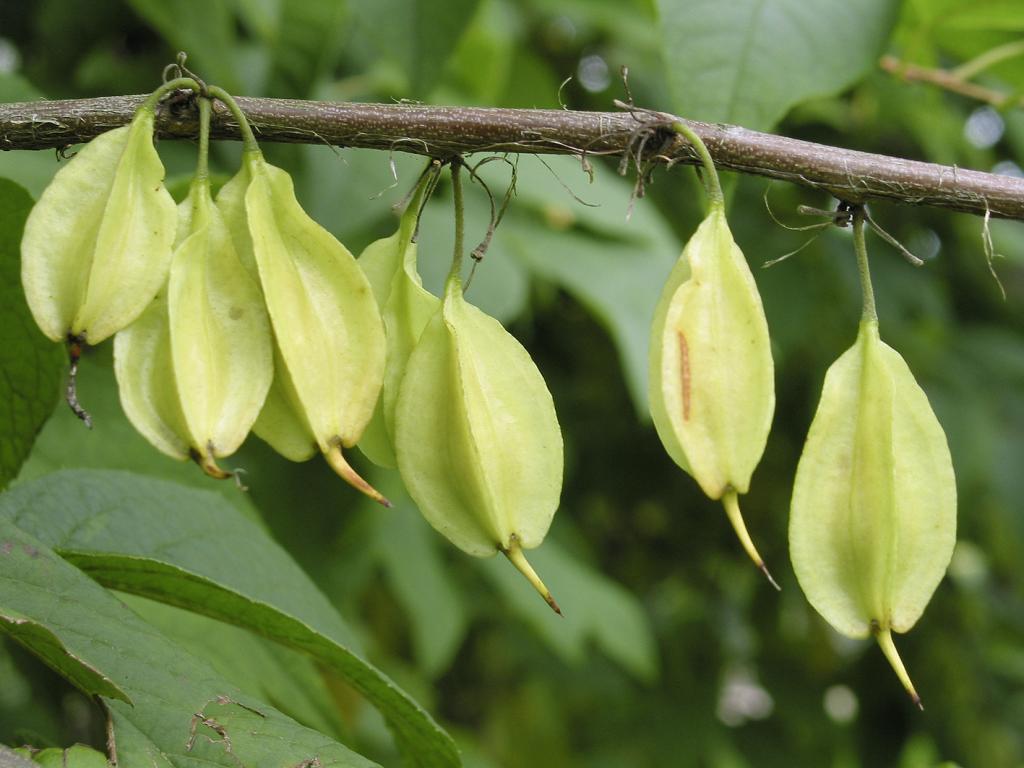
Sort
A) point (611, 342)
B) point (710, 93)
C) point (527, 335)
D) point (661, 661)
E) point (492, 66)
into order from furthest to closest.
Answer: point (661, 661) → point (611, 342) → point (527, 335) → point (492, 66) → point (710, 93)

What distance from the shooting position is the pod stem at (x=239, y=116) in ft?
2.21

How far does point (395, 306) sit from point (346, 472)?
0.15m

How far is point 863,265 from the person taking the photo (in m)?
0.71

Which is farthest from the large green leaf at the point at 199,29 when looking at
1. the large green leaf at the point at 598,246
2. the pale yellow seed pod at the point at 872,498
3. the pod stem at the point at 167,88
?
the pale yellow seed pod at the point at 872,498

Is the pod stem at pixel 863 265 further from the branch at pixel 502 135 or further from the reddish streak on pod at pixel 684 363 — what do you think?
the reddish streak on pod at pixel 684 363

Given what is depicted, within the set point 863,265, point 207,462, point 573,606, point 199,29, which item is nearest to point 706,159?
point 863,265

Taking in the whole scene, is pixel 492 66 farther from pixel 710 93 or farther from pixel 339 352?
pixel 339 352

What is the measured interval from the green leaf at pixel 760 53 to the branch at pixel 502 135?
0.20 metres

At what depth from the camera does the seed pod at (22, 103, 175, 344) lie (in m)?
0.67

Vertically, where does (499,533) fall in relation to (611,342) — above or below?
above

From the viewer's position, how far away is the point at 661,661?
2725 millimetres

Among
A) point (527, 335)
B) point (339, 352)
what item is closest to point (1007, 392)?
point (527, 335)

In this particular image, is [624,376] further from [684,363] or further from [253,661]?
[684,363]

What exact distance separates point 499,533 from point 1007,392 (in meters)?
1.90
